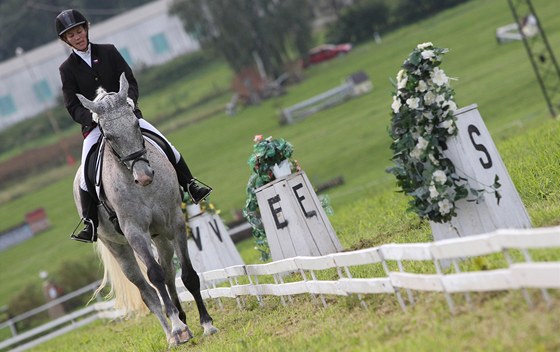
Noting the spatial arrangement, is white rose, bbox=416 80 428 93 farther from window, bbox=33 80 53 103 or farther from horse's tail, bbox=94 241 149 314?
window, bbox=33 80 53 103

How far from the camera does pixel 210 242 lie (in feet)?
58.3

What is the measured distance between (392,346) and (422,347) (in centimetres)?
43

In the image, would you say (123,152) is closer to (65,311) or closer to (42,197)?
(65,311)

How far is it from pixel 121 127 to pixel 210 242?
664 cm

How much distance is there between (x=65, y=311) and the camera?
31.9m

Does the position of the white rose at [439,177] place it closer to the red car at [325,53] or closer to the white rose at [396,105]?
the white rose at [396,105]

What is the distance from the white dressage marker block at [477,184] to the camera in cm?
969

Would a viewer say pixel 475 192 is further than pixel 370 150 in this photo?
No

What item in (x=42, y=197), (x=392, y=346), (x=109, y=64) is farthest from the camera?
(x=42, y=197)

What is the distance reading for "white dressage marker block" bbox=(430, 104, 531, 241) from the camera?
381 inches

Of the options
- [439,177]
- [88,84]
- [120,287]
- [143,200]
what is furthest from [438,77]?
[120,287]

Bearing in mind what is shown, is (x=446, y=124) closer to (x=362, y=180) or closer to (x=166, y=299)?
(x=166, y=299)

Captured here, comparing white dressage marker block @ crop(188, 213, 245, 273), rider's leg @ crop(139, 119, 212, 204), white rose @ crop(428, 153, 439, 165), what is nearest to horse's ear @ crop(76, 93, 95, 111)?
rider's leg @ crop(139, 119, 212, 204)

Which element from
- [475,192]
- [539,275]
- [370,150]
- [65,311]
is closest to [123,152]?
[475,192]
